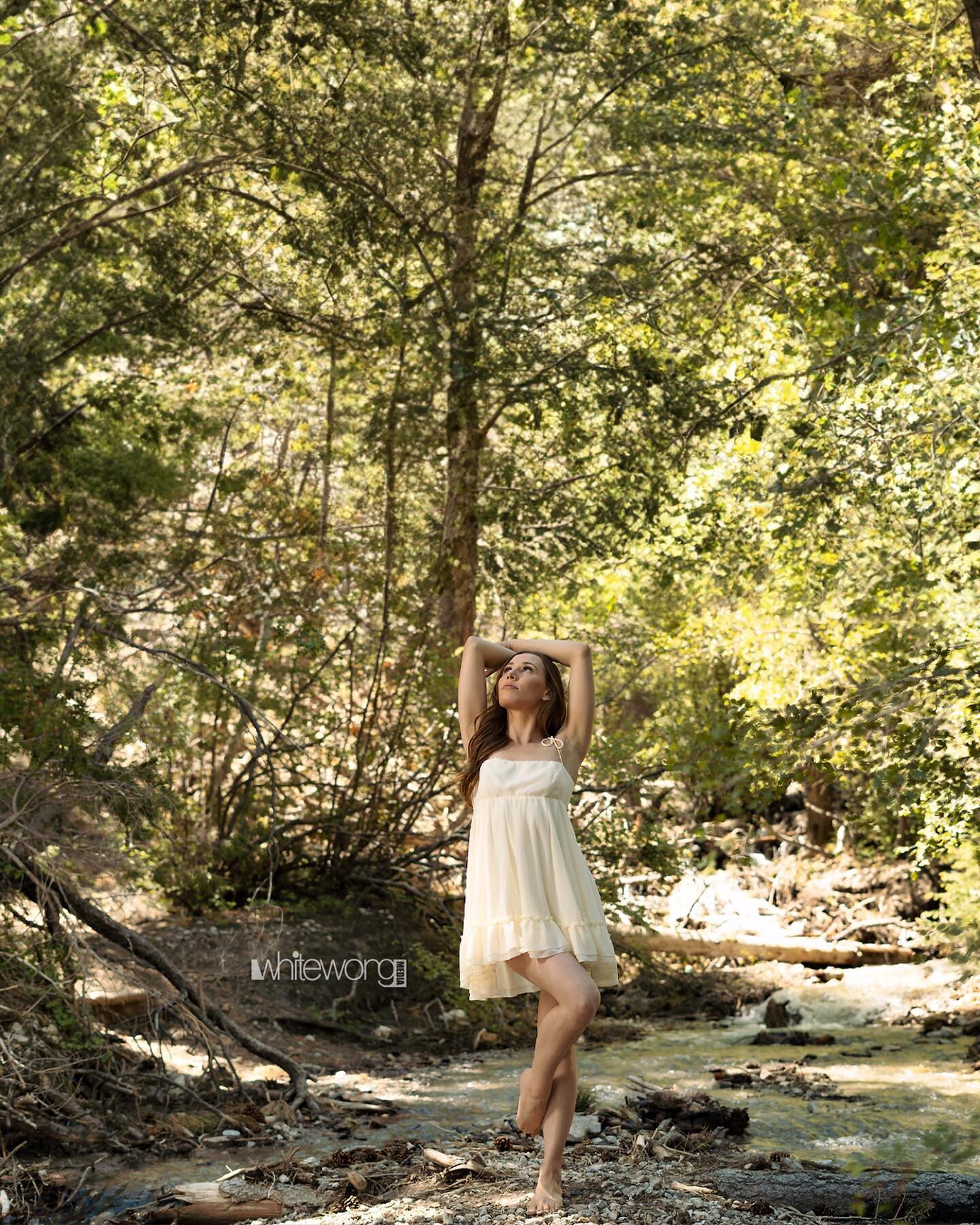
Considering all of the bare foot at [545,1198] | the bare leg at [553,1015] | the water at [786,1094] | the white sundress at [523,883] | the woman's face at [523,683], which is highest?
the woman's face at [523,683]

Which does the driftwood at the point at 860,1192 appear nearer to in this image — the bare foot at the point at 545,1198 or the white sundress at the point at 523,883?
the bare foot at the point at 545,1198

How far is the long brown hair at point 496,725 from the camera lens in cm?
490

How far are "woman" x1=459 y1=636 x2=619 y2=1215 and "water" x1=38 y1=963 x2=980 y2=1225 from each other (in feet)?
6.76

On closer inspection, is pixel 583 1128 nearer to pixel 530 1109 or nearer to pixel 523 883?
pixel 530 1109

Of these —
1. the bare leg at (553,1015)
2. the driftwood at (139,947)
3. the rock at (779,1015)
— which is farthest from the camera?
the rock at (779,1015)

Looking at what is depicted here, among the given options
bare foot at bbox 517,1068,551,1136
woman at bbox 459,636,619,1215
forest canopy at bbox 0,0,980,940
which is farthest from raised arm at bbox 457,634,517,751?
forest canopy at bbox 0,0,980,940

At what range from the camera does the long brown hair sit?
16.1 ft

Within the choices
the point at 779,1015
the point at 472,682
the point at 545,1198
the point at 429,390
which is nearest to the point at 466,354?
the point at 429,390

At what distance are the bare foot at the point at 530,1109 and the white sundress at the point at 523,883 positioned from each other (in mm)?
338

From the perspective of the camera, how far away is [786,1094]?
826 centimetres

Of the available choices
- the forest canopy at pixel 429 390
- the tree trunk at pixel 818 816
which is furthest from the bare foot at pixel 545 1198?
the tree trunk at pixel 818 816

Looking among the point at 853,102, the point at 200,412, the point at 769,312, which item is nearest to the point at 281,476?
the point at 200,412

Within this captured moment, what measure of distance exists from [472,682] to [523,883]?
81 cm

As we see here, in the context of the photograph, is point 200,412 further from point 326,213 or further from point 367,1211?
point 367,1211
